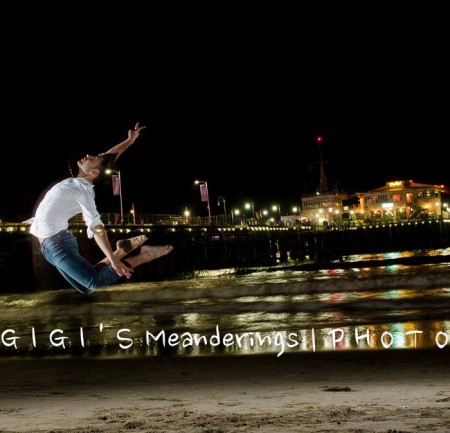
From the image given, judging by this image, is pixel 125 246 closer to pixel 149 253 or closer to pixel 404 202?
pixel 149 253

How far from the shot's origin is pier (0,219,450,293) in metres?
47.8

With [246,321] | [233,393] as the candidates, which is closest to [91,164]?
[233,393]

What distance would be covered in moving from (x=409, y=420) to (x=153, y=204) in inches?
7172

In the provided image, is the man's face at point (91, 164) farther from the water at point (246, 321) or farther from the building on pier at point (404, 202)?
the building on pier at point (404, 202)

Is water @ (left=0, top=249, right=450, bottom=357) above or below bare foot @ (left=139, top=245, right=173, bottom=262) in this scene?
below

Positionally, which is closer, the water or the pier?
the water

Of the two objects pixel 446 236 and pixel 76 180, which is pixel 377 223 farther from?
pixel 76 180

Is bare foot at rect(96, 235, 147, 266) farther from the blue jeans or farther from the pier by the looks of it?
the pier

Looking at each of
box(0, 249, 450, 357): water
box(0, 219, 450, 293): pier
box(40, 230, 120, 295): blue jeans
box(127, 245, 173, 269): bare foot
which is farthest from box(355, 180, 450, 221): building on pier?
box(40, 230, 120, 295): blue jeans

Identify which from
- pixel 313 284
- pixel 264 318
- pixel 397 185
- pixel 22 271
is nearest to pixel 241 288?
pixel 313 284

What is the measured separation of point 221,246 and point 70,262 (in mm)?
75991

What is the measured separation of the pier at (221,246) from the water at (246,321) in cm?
247

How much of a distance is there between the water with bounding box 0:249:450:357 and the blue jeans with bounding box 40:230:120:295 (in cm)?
1003

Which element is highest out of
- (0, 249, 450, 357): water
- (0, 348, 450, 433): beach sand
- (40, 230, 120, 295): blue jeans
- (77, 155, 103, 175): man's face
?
(77, 155, 103, 175): man's face
